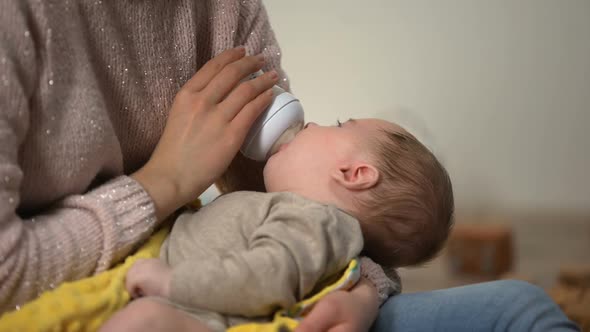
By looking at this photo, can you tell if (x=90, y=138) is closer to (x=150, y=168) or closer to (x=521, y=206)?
(x=150, y=168)

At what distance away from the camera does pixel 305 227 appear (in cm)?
79

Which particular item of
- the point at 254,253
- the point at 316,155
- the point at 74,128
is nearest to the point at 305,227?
the point at 254,253

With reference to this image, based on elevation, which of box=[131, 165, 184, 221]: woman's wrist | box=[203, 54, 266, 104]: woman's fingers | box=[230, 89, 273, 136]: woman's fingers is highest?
box=[203, 54, 266, 104]: woman's fingers

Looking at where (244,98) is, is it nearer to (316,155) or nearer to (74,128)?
(316,155)

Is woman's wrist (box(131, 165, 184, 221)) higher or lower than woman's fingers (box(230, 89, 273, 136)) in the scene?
lower

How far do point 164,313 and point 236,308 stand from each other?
0.08 metres

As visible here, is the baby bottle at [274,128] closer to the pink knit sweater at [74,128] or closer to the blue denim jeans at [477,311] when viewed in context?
the pink knit sweater at [74,128]

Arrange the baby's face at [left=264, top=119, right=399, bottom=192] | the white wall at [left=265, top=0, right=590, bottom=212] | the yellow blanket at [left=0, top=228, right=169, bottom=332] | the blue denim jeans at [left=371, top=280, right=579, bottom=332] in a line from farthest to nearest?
the white wall at [left=265, top=0, right=590, bottom=212]
the baby's face at [left=264, top=119, right=399, bottom=192]
the blue denim jeans at [left=371, top=280, right=579, bottom=332]
the yellow blanket at [left=0, top=228, right=169, bottom=332]

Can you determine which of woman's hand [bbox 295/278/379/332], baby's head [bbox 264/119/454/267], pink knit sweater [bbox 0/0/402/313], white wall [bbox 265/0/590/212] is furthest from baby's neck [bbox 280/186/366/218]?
white wall [bbox 265/0/590/212]

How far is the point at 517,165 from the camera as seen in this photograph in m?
2.86

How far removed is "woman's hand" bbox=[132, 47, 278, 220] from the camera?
0.88 meters

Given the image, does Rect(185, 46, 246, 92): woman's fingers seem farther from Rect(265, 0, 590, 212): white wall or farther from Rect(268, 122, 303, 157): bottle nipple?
Rect(265, 0, 590, 212): white wall

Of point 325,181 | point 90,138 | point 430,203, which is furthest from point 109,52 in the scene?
point 430,203

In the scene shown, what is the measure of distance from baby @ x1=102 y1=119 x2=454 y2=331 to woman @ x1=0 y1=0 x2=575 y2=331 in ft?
0.13
